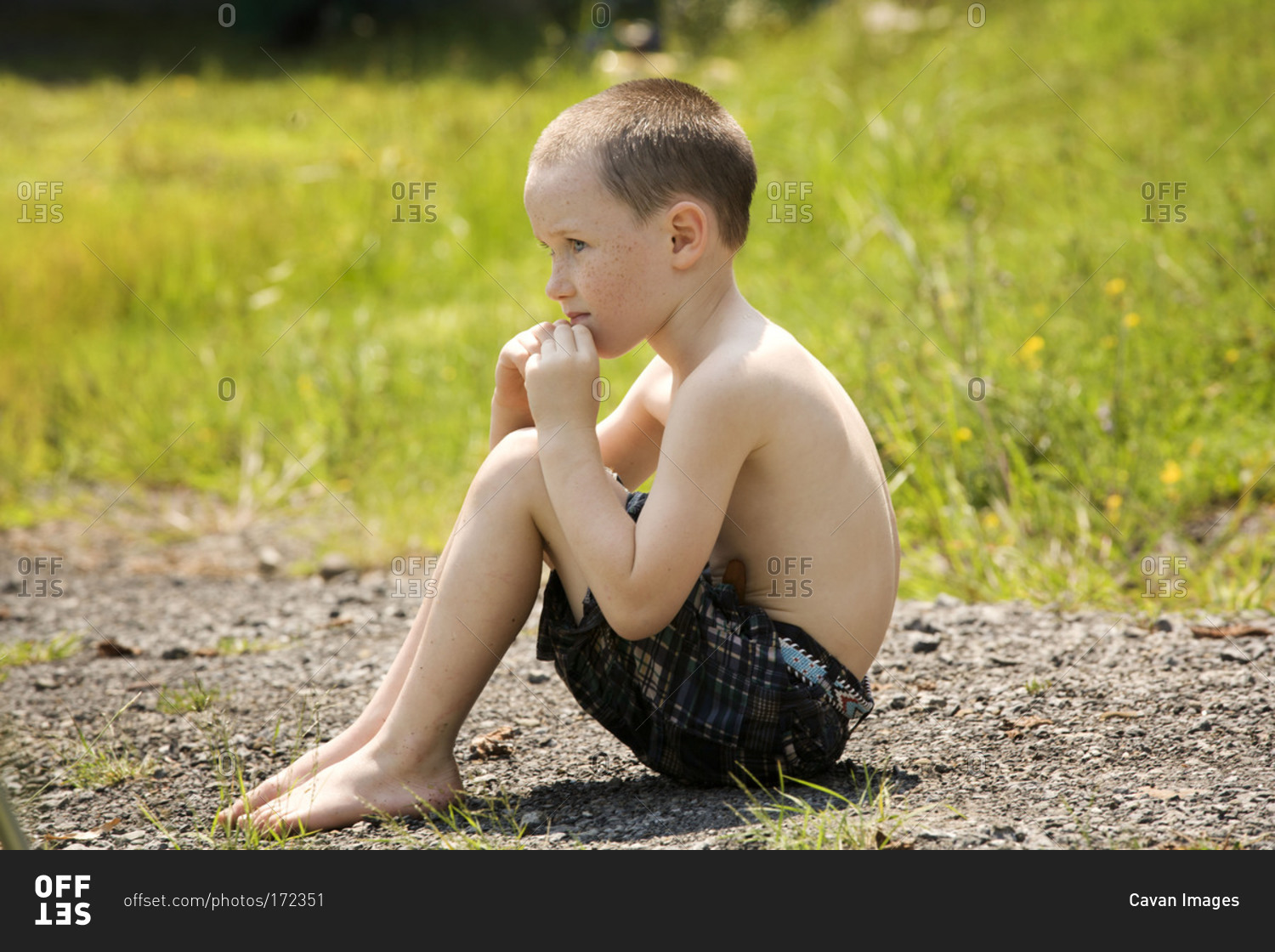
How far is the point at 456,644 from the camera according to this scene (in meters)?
2.01

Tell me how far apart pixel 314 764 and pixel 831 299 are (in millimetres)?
3451

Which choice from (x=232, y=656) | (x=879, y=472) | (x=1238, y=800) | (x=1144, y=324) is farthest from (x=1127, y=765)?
(x=1144, y=324)

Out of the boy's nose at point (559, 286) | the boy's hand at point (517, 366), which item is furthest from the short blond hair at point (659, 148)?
the boy's hand at point (517, 366)

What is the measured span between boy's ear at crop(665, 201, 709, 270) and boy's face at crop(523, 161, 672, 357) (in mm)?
21

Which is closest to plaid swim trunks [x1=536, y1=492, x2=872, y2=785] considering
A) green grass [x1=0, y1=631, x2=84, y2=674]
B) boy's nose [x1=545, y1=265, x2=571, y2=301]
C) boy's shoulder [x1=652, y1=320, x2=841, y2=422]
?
boy's shoulder [x1=652, y1=320, x2=841, y2=422]

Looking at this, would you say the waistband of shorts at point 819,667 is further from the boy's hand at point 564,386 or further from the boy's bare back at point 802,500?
the boy's hand at point 564,386

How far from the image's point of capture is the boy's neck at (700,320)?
201 cm

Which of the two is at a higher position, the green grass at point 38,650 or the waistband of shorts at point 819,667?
the waistband of shorts at point 819,667

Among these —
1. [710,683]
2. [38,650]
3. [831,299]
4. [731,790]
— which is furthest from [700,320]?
[831,299]

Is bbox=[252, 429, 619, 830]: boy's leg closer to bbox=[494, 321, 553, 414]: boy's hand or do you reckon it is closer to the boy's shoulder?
bbox=[494, 321, 553, 414]: boy's hand

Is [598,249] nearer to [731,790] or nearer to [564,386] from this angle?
[564,386]

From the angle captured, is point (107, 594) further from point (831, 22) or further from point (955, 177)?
point (831, 22)
